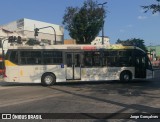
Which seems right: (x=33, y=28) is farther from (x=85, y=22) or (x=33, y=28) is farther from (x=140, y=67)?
(x=140, y=67)

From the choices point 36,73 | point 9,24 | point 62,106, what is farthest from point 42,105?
point 9,24

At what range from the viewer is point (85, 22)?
165ft

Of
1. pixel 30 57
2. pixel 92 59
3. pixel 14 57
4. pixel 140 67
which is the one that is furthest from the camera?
pixel 140 67

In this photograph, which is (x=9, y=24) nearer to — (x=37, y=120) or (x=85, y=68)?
(x=85, y=68)

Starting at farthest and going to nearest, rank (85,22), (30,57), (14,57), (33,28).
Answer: (33,28) → (85,22) → (30,57) → (14,57)

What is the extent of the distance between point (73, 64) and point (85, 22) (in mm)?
24519

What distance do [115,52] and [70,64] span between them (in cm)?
364

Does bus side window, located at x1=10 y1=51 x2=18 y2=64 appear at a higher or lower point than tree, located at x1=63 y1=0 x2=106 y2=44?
lower

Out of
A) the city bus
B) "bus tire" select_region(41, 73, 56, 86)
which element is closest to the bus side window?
the city bus

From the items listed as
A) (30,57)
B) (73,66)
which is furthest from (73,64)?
(30,57)

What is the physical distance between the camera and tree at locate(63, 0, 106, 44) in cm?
4975

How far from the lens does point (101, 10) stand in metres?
50.4

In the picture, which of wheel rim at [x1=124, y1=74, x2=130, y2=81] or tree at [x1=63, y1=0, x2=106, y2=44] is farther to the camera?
tree at [x1=63, y1=0, x2=106, y2=44]

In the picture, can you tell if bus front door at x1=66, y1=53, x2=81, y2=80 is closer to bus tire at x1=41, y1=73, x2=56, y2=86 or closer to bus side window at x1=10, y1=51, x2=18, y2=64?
bus tire at x1=41, y1=73, x2=56, y2=86
